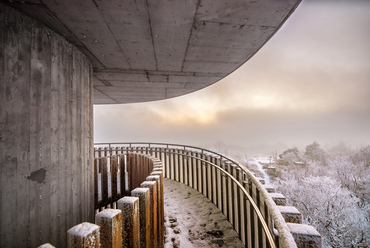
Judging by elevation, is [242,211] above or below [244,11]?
below

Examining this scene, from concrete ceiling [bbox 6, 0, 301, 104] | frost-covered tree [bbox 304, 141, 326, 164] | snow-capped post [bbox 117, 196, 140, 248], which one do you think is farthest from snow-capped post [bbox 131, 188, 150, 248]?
frost-covered tree [bbox 304, 141, 326, 164]

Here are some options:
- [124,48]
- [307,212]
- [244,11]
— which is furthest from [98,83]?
[307,212]

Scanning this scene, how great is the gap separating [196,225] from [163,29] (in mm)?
3814

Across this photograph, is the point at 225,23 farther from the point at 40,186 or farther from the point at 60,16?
the point at 40,186

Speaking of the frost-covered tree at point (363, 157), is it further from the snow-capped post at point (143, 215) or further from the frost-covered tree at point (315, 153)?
the snow-capped post at point (143, 215)

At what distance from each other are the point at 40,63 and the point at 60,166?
5.19 feet

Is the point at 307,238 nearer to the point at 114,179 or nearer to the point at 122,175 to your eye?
the point at 114,179

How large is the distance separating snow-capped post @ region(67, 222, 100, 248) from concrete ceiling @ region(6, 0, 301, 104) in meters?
2.51

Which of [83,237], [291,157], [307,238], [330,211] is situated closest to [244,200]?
[307,238]

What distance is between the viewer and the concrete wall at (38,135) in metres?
2.01

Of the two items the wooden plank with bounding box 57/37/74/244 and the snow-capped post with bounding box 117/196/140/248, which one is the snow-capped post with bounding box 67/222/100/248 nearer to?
the snow-capped post with bounding box 117/196/140/248

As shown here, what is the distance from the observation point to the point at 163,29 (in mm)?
2773

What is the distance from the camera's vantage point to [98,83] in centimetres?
530

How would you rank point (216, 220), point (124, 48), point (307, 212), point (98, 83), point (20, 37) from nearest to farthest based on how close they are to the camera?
point (20, 37), point (124, 48), point (216, 220), point (98, 83), point (307, 212)
